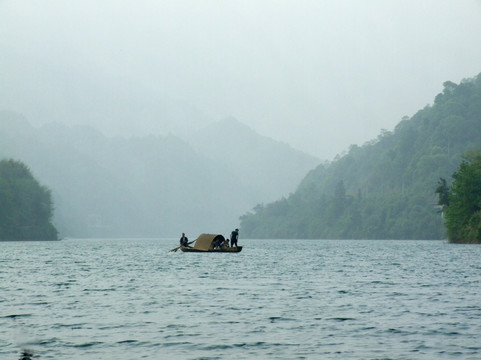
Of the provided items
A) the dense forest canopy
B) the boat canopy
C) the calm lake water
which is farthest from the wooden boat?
the dense forest canopy

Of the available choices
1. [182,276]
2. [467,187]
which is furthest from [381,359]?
[467,187]

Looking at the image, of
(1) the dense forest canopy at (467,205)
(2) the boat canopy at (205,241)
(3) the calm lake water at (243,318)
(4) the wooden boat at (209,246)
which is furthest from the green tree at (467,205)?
(3) the calm lake water at (243,318)

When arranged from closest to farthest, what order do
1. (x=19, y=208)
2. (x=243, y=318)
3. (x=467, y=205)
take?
(x=243, y=318)
(x=467, y=205)
(x=19, y=208)

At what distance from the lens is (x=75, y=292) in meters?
42.9

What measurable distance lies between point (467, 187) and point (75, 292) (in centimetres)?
10584

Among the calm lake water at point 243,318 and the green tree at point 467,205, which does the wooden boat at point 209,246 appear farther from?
the green tree at point 467,205

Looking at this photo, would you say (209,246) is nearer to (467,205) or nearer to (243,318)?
(467,205)

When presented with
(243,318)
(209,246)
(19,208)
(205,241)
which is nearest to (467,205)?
(205,241)

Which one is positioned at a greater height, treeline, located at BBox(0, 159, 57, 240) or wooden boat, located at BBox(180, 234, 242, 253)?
treeline, located at BBox(0, 159, 57, 240)

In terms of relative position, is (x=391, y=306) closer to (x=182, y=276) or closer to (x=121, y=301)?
(x=121, y=301)

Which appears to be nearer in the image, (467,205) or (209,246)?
(209,246)

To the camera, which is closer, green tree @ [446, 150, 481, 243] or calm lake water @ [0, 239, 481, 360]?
calm lake water @ [0, 239, 481, 360]

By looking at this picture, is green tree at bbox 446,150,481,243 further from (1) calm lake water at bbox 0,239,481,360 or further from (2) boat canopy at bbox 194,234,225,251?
(1) calm lake water at bbox 0,239,481,360

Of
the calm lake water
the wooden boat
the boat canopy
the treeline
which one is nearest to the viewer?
the calm lake water
